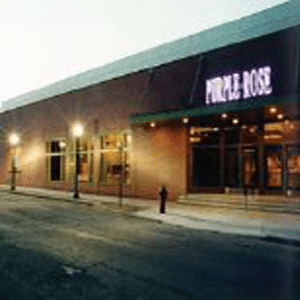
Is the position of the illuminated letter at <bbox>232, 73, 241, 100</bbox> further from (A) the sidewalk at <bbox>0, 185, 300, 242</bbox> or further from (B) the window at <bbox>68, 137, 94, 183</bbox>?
(B) the window at <bbox>68, 137, 94, 183</bbox>

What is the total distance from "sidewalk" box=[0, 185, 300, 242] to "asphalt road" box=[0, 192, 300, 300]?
793mm

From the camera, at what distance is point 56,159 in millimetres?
29984

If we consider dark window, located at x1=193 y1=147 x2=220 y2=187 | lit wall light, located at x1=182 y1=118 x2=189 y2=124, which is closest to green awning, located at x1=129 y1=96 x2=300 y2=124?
lit wall light, located at x1=182 y1=118 x2=189 y2=124

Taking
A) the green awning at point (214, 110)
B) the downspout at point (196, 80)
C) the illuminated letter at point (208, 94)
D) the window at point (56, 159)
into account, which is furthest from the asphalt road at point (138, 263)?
the window at point (56, 159)

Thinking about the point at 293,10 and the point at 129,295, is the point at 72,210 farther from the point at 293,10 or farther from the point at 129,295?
the point at 293,10

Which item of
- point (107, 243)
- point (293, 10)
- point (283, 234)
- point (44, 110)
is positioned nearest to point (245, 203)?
point (283, 234)

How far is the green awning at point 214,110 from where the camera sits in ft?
50.3

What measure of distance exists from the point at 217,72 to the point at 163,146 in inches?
192

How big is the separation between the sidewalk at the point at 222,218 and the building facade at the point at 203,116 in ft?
7.09

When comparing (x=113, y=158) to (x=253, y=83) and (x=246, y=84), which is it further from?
(x=253, y=83)

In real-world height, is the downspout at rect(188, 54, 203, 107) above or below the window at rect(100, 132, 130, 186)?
above

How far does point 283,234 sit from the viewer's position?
11.9 m

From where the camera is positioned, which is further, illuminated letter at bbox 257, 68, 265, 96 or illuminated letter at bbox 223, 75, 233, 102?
illuminated letter at bbox 223, 75, 233, 102

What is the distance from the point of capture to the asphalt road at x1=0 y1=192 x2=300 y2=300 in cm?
661
